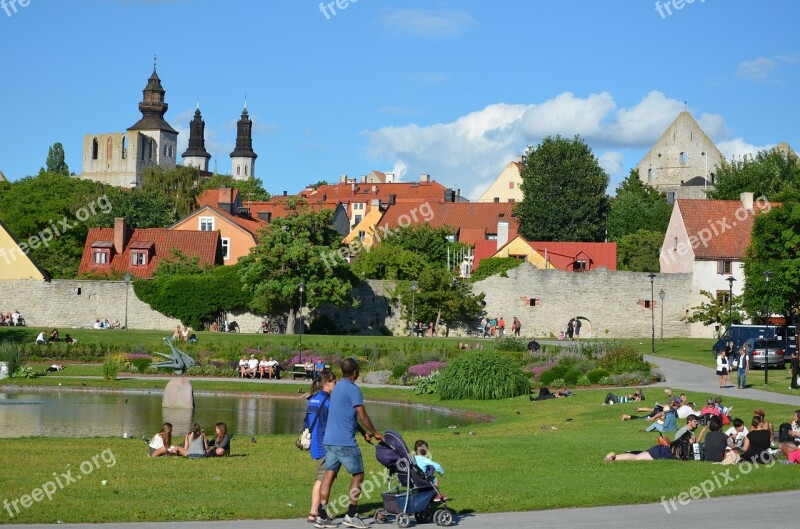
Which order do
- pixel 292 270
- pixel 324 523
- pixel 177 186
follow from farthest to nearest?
pixel 177 186 → pixel 292 270 → pixel 324 523

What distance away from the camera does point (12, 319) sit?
6209 cm

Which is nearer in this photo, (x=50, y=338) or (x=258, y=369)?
(x=258, y=369)

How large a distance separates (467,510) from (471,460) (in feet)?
14.3

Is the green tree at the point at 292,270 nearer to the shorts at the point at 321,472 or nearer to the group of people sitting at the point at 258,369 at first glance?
the group of people sitting at the point at 258,369

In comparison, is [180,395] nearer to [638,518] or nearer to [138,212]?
[638,518]

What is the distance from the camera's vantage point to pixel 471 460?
62.1 feet

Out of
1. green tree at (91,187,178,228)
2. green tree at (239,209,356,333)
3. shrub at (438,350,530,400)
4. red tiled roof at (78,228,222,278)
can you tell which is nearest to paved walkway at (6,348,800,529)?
shrub at (438,350,530,400)

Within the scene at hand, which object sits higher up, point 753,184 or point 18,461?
point 753,184

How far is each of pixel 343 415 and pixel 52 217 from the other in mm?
76484

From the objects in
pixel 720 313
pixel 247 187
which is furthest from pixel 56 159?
pixel 720 313

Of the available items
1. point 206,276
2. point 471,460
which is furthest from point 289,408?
point 206,276

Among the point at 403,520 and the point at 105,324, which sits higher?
the point at 105,324

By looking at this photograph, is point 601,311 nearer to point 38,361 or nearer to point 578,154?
point 578,154

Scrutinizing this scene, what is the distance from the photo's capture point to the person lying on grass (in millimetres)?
18750
